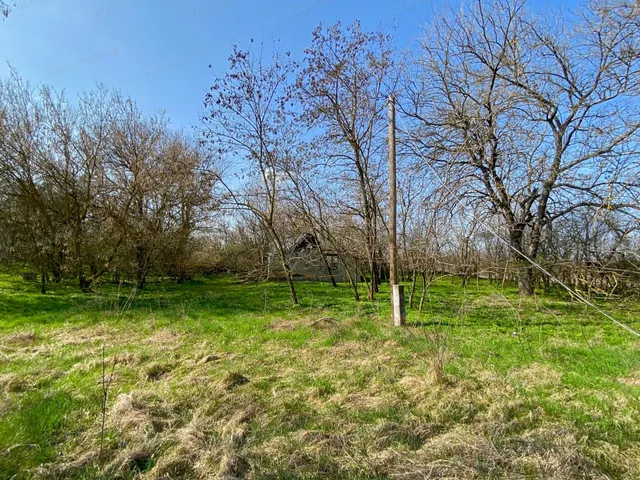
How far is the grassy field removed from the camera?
2.22 meters

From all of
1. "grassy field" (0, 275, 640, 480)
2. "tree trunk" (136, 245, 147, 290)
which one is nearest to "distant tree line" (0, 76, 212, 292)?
"tree trunk" (136, 245, 147, 290)

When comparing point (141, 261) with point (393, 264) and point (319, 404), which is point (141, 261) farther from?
point (319, 404)

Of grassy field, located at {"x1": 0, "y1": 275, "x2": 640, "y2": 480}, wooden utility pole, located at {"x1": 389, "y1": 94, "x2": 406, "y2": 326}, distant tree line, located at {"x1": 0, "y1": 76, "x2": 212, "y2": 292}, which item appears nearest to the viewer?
grassy field, located at {"x1": 0, "y1": 275, "x2": 640, "y2": 480}

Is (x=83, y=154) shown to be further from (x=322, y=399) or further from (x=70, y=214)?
(x=322, y=399)

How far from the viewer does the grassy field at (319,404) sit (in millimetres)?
2223

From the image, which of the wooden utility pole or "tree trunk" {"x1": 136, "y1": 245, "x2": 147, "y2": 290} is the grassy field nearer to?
the wooden utility pole

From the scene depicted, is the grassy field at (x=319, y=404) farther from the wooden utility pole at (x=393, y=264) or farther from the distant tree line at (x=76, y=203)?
the distant tree line at (x=76, y=203)

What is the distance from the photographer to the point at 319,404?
324 centimetres

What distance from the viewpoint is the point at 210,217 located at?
1650 centimetres

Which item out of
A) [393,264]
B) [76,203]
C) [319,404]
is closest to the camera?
[319,404]

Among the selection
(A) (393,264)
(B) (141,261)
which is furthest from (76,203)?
(A) (393,264)

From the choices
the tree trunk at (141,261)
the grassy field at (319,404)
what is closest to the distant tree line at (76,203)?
the tree trunk at (141,261)

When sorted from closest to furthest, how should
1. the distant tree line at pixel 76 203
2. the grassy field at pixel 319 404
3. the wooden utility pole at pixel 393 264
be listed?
the grassy field at pixel 319 404 < the wooden utility pole at pixel 393 264 < the distant tree line at pixel 76 203

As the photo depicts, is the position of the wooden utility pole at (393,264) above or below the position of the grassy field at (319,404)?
above
